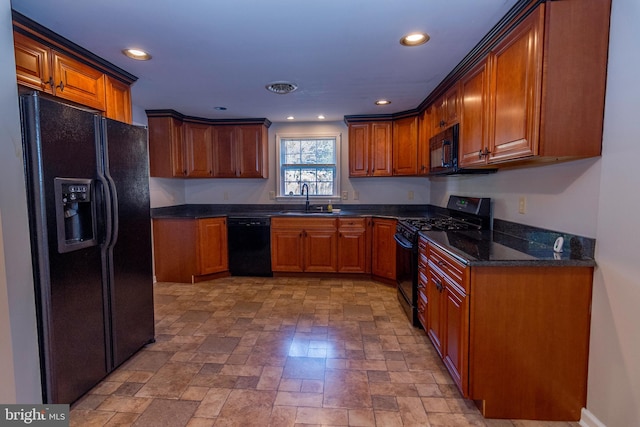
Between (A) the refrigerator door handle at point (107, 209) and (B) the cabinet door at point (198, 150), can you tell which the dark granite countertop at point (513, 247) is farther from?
(B) the cabinet door at point (198, 150)

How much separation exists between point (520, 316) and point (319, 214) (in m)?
2.81

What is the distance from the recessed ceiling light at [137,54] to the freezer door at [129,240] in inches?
20.4

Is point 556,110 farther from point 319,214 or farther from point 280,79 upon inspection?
point 319,214

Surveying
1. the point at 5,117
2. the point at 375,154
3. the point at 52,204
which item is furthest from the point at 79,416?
the point at 375,154

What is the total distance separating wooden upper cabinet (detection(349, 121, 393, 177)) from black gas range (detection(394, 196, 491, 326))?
1170mm

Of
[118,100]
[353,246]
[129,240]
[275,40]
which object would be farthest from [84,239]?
[353,246]

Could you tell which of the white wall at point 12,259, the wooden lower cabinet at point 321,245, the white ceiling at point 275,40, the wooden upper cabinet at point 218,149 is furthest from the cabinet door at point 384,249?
the white wall at point 12,259

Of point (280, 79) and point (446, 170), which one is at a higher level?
point (280, 79)

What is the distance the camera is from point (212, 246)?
4191mm

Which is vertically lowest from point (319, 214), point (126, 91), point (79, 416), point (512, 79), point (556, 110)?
point (79, 416)

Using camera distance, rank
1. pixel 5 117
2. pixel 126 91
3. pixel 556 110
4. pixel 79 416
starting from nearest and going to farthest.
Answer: pixel 5 117, pixel 556 110, pixel 79 416, pixel 126 91

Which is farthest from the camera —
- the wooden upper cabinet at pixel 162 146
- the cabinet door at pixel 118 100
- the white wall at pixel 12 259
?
the wooden upper cabinet at pixel 162 146

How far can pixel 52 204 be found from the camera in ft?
5.36

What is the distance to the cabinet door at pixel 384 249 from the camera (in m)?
3.90
